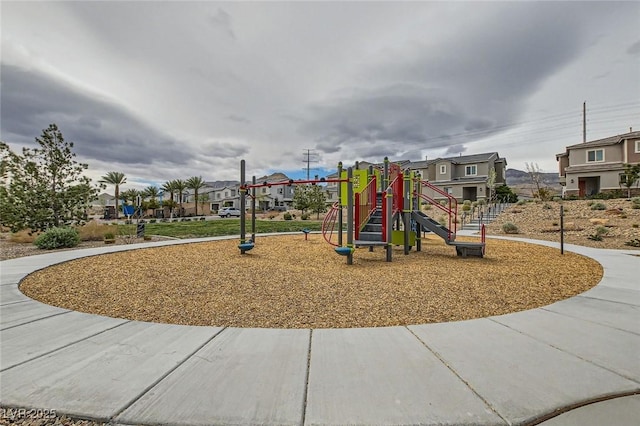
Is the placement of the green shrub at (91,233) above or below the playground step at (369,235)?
below

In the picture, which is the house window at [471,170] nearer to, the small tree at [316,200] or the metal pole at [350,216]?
the small tree at [316,200]

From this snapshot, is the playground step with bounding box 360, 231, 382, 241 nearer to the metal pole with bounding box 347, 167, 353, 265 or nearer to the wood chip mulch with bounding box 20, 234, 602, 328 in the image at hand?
the wood chip mulch with bounding box 20, 234, 602, 328

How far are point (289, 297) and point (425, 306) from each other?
2091 mm

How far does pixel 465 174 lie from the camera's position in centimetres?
4122

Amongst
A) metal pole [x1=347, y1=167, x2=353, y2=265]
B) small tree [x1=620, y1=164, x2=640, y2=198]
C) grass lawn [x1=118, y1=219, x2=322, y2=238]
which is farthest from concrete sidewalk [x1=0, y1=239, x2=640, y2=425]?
small tree [x1=620, y1=164, x2=640, y2=198]

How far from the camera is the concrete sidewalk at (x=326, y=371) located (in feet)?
6.82

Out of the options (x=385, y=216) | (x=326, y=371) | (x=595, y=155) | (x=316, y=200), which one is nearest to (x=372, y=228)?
(x=385, y=216)

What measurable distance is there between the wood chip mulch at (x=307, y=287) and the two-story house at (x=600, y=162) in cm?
2917

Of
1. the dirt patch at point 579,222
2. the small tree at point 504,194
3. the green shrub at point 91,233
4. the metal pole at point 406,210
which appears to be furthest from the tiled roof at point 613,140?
the green shrub at point 91,233

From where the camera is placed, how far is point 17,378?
2516mm

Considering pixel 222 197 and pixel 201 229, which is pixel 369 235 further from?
pixel 222 197

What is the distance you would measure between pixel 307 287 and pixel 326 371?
290 cm

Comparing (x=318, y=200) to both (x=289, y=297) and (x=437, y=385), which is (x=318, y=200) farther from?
(x=437, y=385)

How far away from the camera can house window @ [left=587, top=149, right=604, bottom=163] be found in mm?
29938
